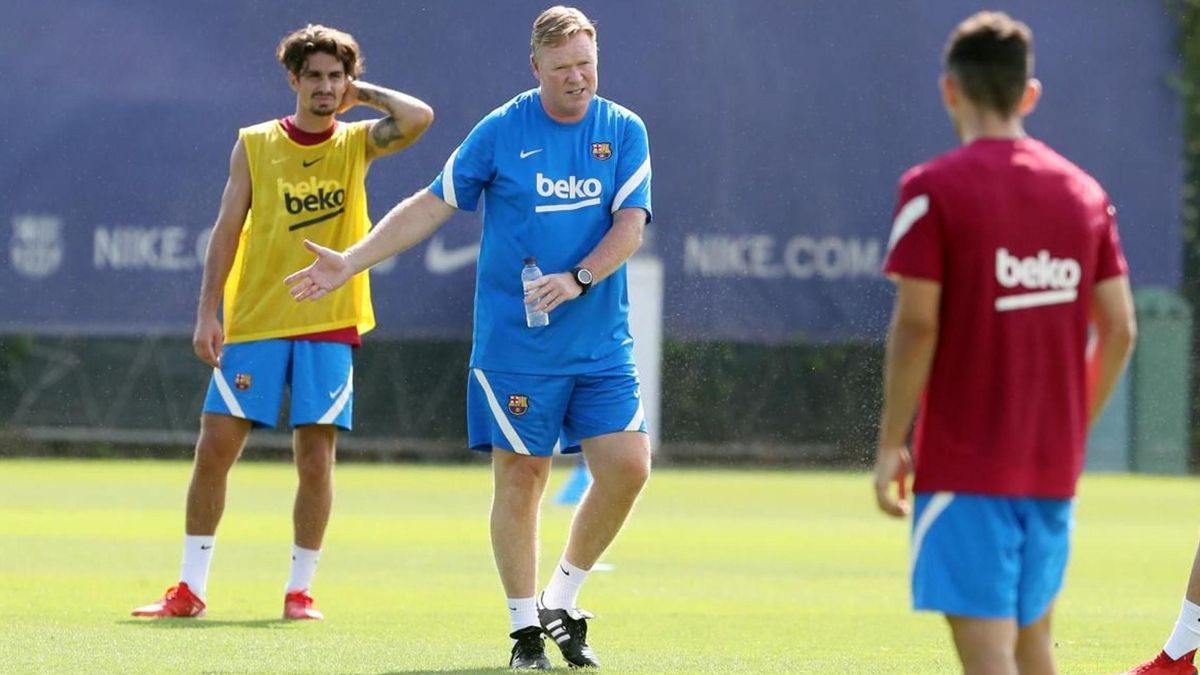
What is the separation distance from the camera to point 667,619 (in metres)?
8.96

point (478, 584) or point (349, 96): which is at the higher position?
point (349, 96)

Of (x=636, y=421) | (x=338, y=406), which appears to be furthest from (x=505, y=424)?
(x=338, y=406)

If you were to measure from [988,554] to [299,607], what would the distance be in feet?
15.1

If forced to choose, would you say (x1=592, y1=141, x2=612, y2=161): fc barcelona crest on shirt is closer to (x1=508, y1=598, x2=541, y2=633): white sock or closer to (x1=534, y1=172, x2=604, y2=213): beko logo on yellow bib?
(x1=534, y1=172, x2=604, y2=213): beko logo on yellow bib

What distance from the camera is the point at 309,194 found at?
8852mm

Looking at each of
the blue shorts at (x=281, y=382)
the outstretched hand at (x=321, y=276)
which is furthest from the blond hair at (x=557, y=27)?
the blue shorts at (x=281, y=382)

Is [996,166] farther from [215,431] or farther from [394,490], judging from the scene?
[394,490]

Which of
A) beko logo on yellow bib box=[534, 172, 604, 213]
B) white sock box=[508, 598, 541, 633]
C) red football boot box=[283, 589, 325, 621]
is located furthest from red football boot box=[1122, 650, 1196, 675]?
red football boot box=[283, 589, 325, 621]

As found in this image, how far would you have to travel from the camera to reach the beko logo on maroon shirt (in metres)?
4.56

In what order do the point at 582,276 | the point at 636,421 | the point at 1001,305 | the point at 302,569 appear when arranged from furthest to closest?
the point at 302,569, the point at 636,421, the point at 582,276, the point at 1001,305

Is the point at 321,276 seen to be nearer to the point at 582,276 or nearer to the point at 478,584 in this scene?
the point at 582,276

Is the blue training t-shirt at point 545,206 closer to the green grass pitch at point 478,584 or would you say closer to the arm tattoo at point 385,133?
the green grass pitch at point 478,584

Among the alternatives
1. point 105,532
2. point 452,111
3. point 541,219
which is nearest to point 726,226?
point 452,111

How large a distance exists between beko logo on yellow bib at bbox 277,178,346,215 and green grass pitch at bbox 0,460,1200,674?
165 centimetres
